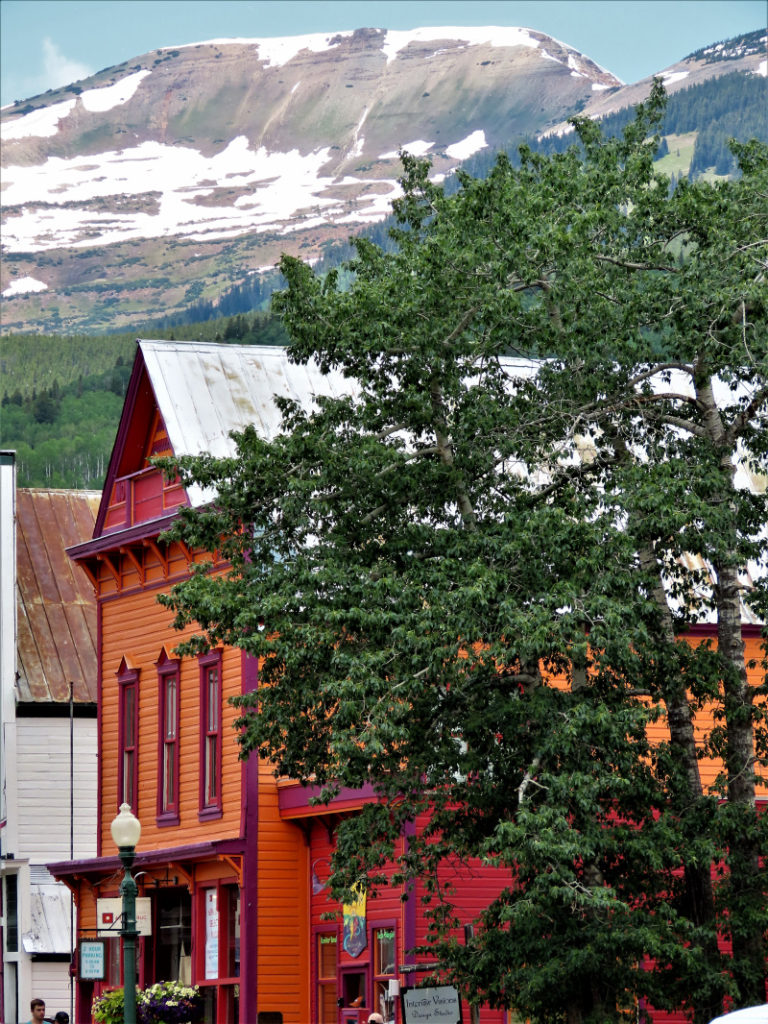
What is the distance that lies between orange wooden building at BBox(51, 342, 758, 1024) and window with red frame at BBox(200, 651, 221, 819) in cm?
4

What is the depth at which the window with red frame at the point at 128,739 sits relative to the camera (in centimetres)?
3609

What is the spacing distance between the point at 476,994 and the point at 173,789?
43.5 ft

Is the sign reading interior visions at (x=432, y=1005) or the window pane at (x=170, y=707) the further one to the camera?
the window pane at (x=170, y=707)

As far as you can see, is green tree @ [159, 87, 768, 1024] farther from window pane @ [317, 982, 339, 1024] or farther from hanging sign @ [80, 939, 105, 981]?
window pane @ [317, 982, 339, 1024]

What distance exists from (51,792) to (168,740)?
8.98 metres

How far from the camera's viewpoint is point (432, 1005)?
73.0 ft

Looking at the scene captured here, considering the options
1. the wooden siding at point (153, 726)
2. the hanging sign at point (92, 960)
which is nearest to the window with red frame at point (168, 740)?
the wooden siding at point (153, 726)

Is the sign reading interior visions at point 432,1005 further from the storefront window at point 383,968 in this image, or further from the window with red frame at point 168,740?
the window with red frame at point 168,740

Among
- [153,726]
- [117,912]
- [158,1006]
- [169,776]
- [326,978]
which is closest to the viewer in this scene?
[117,912]

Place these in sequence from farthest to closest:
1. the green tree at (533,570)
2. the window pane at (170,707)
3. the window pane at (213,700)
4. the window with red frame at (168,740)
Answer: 1. the window pane at (170,707)
2. the window with red frame at (168,740)
3. the window pane at (213,700)
4. the green tree at (533,570)

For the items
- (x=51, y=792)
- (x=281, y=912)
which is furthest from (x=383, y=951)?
(x=51, y=792)

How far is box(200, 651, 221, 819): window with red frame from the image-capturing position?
33094 mm

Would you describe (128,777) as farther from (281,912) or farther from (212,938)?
(281,912)

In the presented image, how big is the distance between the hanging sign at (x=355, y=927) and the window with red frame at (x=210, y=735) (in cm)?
370
